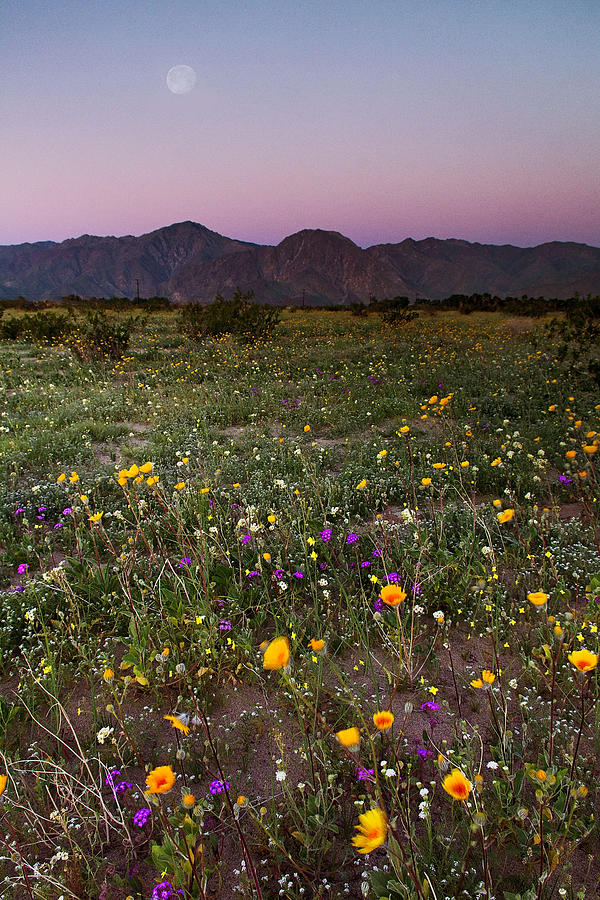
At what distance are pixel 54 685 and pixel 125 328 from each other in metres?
13.6

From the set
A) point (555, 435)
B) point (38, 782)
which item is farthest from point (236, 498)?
point (555, 435)

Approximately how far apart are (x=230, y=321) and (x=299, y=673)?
15.7 m

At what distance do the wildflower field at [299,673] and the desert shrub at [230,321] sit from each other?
1058 cm

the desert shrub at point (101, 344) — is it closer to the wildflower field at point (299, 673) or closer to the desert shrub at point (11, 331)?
the desert shrub at point (11, 331)

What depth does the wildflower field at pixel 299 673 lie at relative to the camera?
1.71 m

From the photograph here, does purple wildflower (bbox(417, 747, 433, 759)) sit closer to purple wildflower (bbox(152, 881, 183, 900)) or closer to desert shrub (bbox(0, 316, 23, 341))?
purple wildflower (bbox(152, 881, 183, 900))

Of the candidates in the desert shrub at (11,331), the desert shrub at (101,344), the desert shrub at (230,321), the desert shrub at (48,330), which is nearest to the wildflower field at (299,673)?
the desert shrub at (101,344)

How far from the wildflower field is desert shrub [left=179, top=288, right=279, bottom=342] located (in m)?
10.6

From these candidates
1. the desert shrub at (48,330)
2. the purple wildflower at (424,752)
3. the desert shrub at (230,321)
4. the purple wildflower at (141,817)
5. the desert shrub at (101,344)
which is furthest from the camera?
the desert shrub at (230,321)

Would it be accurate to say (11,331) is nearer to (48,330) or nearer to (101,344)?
(48,330)

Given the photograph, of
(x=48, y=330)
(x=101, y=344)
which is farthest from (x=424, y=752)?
(x=48, y=330)

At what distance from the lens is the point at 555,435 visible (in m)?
6.39

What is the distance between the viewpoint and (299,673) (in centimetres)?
267

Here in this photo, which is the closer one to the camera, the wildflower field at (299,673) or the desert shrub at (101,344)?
the wildflower field at (299,673)
